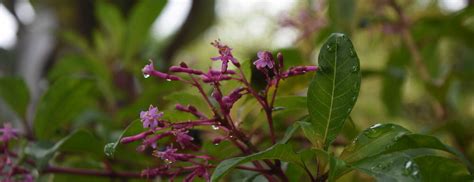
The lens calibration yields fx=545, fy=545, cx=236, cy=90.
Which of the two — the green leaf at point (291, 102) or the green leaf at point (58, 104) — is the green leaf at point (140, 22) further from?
the green leaf at point (291, 102)

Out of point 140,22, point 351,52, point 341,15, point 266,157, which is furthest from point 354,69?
point 140,22

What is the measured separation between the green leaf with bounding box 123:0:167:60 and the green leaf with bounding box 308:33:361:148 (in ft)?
2.34

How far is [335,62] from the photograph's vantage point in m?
0.55

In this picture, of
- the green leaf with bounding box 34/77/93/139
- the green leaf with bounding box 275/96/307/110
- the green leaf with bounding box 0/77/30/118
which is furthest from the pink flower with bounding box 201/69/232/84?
the green leaf with bounding box 0/77/30/118

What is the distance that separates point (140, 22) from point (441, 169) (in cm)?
86

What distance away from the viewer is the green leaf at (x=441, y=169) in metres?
0.56

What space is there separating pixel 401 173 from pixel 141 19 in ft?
2.86

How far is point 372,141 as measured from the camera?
0.56 m

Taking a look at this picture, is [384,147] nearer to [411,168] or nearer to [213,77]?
[411,168]

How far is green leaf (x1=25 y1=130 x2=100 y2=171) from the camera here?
73 cm

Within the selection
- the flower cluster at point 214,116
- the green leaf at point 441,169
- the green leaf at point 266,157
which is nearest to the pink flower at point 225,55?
the flower cluster at point 214,116

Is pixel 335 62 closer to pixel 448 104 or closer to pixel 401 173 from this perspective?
pixel 401 173

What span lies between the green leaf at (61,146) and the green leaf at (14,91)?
26cm

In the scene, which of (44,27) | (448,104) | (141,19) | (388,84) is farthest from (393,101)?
(44,27)
